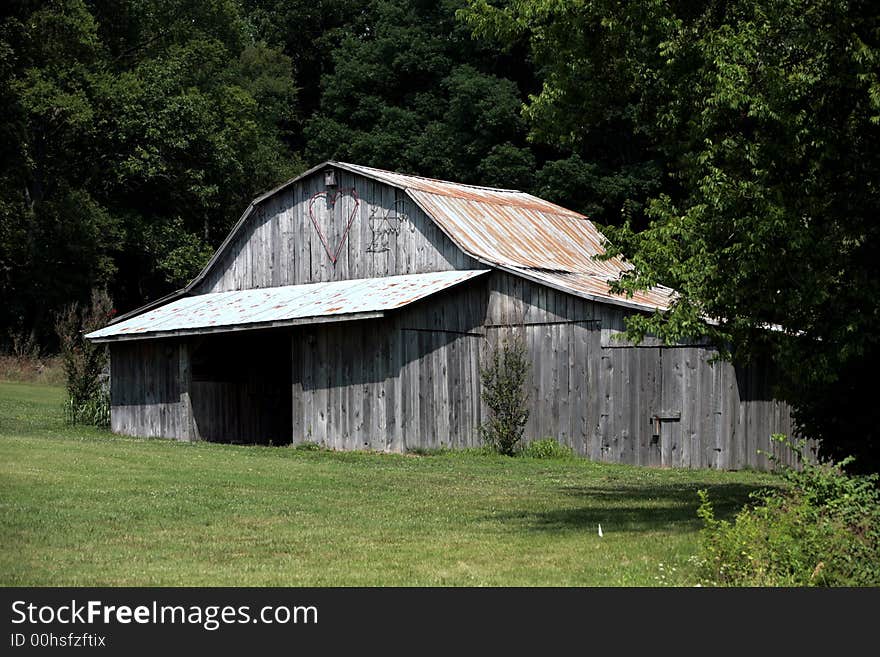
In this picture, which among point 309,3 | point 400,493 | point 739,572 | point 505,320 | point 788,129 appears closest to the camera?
point 739,572

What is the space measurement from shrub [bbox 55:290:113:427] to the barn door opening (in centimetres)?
344

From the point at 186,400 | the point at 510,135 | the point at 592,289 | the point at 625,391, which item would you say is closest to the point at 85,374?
the point at 186,400

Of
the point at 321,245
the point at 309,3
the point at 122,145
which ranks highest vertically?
the point at 309,3

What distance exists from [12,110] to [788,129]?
1695 inches

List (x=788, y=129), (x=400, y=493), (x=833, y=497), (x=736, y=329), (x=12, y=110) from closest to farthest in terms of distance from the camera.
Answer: (x=833, y=497) < (x=788, y=129) < (x=736, y=329) < (x=400, y=493) < (x=12, y=110)

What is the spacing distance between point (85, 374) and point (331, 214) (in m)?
8.32

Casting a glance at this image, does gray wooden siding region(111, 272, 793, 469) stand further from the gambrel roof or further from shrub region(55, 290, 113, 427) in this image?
shrub region(55, 290, 113, 427)

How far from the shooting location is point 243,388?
36594 mm

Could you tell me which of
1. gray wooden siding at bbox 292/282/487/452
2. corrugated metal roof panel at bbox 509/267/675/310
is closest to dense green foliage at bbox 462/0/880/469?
corrugated metal roof panel at bbox 509/267/675/310

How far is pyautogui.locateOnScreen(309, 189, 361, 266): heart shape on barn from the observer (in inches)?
1373

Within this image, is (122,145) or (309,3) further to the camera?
(309,3)

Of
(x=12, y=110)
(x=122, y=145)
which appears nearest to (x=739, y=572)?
(x=12, y=110)
